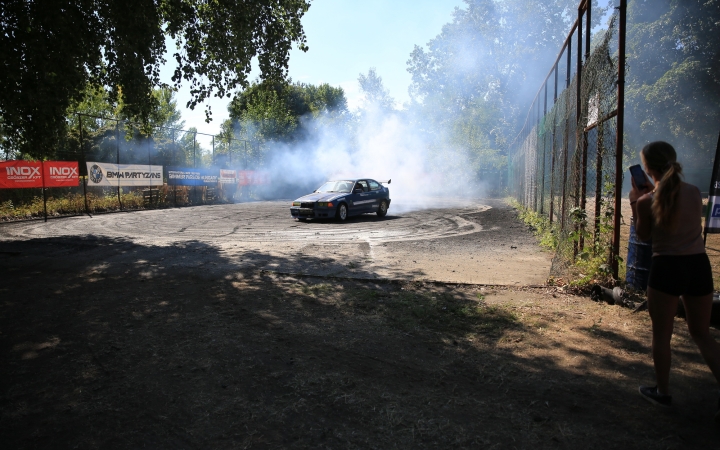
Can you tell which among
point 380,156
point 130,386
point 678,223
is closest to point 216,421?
point 130,386

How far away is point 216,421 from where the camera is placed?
2867 millimetres

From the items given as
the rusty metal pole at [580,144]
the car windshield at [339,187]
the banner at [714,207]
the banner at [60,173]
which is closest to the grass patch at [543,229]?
the rusty metal pole at [580,144]

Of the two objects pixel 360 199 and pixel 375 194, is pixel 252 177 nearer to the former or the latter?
pixel 375 194

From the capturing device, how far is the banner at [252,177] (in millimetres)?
30656

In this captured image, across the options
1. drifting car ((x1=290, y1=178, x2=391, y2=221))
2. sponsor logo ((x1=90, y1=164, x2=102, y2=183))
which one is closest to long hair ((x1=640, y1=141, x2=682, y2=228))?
drifting car ((x1=290, y1=178, x2=391, y2=221))

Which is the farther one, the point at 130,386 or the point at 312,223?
the point at 312,223

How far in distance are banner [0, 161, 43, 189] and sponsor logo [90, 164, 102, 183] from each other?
264 cm

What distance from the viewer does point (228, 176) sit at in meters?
29.3

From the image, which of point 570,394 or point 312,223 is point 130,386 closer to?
point 570,394

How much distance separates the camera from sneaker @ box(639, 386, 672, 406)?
295 centimetres

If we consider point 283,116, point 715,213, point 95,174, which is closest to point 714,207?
point 715,213

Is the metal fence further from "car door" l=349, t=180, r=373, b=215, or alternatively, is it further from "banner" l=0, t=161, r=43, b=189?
"car door" l=349, t=180, r=373, b=215

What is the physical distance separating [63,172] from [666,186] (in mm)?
19846

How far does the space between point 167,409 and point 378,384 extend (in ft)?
4.79
